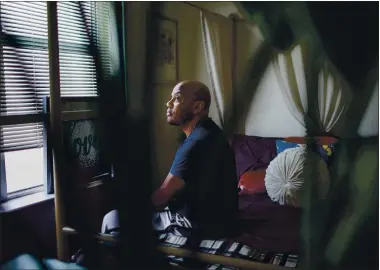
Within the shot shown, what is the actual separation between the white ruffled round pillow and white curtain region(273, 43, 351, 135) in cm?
9

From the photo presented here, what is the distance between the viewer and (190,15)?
44.8 inches

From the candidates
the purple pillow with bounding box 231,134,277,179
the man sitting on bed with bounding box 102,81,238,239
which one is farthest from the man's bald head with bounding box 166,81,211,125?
the purple pillow with bounding box 231,134,277,179

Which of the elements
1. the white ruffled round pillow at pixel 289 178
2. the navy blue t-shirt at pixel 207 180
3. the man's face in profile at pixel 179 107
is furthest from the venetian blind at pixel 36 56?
the white ruffled round pillow at pixel 289 178

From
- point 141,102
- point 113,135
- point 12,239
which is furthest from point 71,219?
point 141,102

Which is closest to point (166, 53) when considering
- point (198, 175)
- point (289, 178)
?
point (198, 175)

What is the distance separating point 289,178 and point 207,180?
0.73 feet

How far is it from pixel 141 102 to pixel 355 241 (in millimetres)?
684

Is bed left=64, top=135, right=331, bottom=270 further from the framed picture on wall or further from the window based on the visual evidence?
the window

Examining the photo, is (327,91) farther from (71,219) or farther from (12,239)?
(12,239)

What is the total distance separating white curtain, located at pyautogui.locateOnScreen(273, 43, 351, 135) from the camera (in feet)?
3.33

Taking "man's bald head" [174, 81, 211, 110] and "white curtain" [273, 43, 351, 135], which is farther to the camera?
"man's bald head" [174, 81, 211, 110]

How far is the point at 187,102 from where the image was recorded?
115 cm

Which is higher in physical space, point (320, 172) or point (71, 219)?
point (320, 172)

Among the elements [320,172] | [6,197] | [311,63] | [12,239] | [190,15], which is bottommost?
[12,239]
